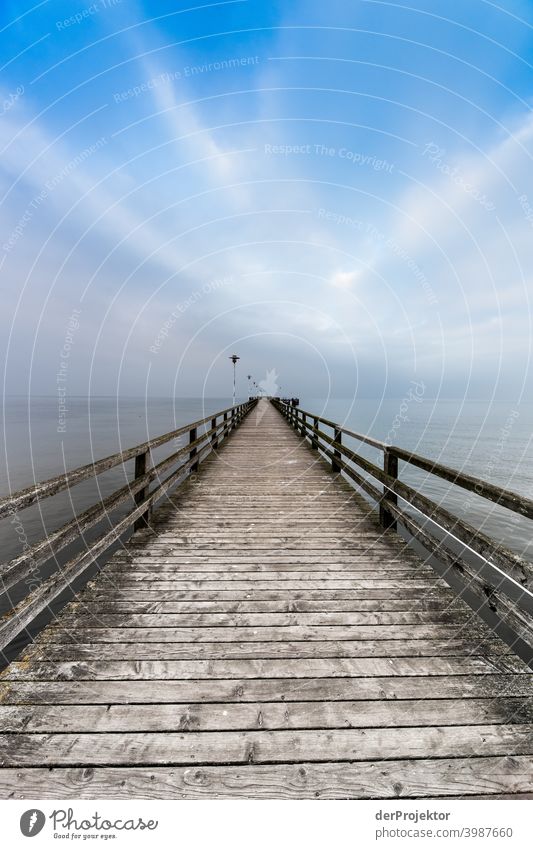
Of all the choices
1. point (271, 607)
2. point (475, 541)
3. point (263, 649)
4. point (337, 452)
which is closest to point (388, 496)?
point (475, 541)

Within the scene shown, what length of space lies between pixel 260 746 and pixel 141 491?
3147 millimetres

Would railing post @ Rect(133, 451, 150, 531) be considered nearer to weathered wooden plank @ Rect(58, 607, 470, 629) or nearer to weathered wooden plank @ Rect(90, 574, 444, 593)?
weathered wooden plank @ Rect(90, 574, 444, 593)

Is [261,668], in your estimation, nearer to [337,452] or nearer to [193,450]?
[193,450]

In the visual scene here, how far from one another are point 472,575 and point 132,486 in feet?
11.0

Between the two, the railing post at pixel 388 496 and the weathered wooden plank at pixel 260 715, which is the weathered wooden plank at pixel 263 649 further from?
the railing post at pixel 388 496

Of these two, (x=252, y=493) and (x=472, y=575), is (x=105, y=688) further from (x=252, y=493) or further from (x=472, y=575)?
(x=252, y=493)

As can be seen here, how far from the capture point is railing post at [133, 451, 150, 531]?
4262mm

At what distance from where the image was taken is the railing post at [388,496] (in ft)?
14.4

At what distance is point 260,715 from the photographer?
1974 mm

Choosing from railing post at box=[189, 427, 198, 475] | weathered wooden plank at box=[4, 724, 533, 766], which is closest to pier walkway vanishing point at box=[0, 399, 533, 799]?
weathered wooden plank at box=[4, 724, 533, 766]

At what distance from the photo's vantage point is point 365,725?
1926 mm

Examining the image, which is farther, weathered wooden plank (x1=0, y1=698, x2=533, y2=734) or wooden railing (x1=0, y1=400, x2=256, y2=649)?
wooden railing (x1=0, y1=400, x2=256, y2=649)

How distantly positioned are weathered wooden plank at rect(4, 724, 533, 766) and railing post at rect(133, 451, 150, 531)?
2618 millimetres

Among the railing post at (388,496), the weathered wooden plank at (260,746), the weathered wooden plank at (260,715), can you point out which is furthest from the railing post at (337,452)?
the weathered wooden plank at (260,746)
